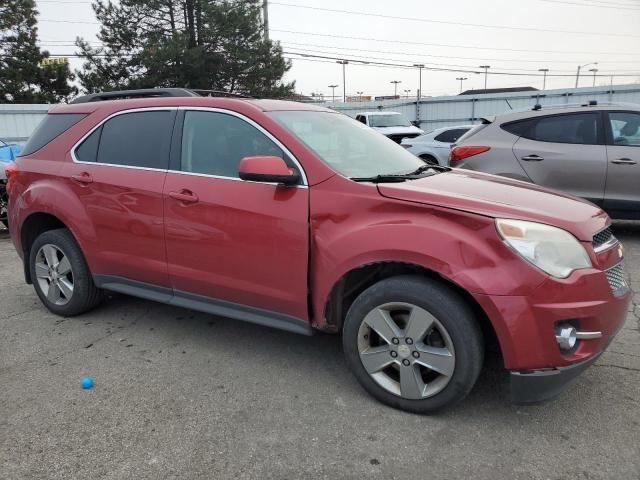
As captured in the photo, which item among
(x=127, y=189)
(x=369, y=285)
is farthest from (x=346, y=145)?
(x=127, y=189)

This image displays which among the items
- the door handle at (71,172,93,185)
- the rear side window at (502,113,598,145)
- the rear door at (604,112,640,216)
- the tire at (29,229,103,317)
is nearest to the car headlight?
the door handle at (71,172,93,185)

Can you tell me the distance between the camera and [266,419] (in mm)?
2814

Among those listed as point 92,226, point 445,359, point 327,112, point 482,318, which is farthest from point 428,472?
point 92,226

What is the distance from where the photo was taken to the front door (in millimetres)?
3074

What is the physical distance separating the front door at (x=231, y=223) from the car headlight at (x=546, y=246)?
111 cm

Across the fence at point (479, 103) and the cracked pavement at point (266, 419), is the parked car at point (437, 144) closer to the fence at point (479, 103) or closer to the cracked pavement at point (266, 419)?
the cracked pavement at point (266, 419)

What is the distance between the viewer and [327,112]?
3.97 m

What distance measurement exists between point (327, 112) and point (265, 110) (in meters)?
0.73

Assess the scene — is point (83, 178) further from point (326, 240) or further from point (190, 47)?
point (190, 47)

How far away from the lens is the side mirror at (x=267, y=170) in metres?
2.97

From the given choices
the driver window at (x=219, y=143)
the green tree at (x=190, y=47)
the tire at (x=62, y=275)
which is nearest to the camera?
the driver window at (x=219, y=143)

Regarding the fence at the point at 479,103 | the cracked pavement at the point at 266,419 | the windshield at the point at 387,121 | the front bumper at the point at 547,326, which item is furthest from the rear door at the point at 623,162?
the fence at the point at 479,103

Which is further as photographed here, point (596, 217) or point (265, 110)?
point (265, 110)

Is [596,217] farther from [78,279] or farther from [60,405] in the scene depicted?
[78,279]
